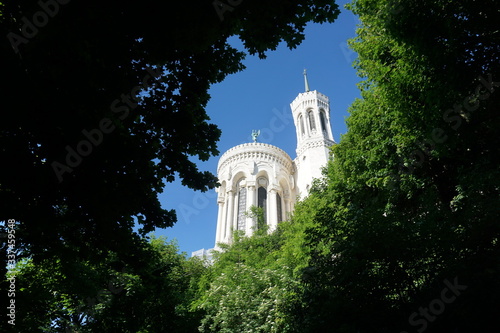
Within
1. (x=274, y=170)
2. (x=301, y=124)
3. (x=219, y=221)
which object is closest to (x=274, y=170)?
(x=274, y=170)

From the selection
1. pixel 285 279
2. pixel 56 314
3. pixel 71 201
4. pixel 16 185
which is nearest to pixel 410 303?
pixel 285 279

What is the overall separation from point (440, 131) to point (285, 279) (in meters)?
6.49

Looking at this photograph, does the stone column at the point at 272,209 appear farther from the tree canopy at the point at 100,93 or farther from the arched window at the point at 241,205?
the tree canopy at the point at 100,93

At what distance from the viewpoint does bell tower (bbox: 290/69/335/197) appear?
33281 mm

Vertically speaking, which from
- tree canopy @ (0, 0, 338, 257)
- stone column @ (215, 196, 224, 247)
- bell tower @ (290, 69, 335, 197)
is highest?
bell tower @ (290, 69, 335, 197)

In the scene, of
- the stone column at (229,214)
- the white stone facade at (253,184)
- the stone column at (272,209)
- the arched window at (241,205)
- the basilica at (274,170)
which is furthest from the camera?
the white stone facade at (253,184)

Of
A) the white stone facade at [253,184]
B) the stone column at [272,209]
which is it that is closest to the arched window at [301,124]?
the white stone facade at [253,184]

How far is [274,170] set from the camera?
119 ft

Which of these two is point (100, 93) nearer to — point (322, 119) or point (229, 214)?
point (229, 214)

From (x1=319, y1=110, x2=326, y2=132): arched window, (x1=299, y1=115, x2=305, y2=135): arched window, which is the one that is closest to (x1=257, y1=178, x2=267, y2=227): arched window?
(x1=299, y1=115, x2=305, y2=135): arched window

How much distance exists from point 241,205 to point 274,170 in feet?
17.5

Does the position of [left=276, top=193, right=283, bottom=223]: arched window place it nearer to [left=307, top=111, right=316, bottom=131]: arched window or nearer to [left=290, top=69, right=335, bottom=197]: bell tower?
[left=290, top=69, right=335, bottom=197]: bell tower

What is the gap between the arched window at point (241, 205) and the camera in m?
33.2

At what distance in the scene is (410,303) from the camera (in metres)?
6.26
